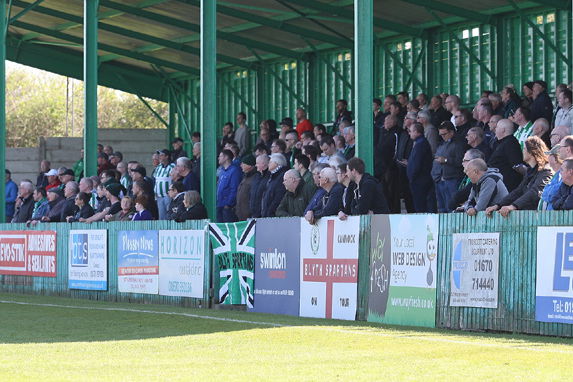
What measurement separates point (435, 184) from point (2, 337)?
300 inches

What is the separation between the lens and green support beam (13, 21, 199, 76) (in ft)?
116

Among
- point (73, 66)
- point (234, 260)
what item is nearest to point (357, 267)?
point (234, 260)

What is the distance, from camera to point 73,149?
134 feet

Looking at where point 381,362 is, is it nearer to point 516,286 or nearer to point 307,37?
point 516,286

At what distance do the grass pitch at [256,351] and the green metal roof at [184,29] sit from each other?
13.8m

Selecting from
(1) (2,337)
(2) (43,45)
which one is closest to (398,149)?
(1) (2,337)

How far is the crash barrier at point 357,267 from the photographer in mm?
12750

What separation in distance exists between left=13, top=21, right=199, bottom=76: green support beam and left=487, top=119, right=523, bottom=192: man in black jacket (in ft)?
70.6

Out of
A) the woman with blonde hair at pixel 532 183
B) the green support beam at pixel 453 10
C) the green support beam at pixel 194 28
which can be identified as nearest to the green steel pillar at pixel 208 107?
the green support beam at pixel 453 10

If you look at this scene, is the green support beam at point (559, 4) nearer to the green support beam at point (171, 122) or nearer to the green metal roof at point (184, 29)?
the green metal roof at point (184, 29)

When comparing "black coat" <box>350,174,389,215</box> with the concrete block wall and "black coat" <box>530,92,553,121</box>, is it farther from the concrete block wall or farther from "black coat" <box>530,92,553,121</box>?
the concrete block wall

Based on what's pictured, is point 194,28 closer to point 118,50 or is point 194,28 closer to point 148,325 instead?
point 118,50

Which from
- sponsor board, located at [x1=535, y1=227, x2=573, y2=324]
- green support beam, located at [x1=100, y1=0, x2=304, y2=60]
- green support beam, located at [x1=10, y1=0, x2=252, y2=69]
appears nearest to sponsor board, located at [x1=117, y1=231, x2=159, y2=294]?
sponsor board, located at [x1=535, y1=227, x2=573, y2=324]

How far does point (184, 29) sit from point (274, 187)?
15456mm
